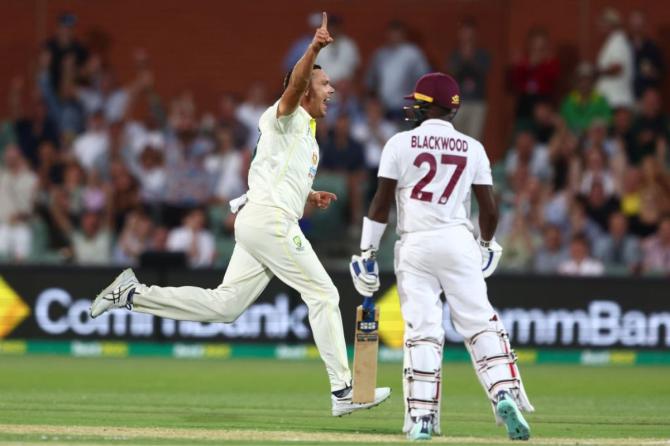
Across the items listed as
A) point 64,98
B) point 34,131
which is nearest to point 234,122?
point 64,98

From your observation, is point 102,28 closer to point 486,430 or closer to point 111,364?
point 111,364

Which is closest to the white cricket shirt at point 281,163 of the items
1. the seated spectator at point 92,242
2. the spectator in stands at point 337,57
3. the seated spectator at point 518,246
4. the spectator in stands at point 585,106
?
the seated spectator at point 518,246

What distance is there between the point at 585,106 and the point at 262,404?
9.33m

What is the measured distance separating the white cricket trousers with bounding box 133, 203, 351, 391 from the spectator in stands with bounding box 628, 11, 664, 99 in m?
10.4

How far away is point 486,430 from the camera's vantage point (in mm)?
8602

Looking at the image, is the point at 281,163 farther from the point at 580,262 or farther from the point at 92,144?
the point at 92,144

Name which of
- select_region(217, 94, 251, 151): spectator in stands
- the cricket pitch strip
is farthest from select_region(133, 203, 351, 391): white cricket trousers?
select_region(217, 94, 251, 151): spectator in stands

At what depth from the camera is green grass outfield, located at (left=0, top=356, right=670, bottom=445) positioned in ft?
26.1

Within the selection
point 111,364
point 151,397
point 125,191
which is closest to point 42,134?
point 125,191

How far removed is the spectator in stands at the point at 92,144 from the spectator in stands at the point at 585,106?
20.0 ft

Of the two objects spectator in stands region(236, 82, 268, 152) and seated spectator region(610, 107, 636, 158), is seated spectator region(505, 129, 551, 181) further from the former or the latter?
spectator in stands region(236, 82, 268, 152)

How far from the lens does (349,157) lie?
56.5ft

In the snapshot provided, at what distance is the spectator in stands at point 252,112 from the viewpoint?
18286 mm

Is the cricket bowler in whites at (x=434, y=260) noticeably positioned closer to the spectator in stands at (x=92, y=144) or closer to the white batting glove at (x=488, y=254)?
the white batting glove at (x=488, y=254)
